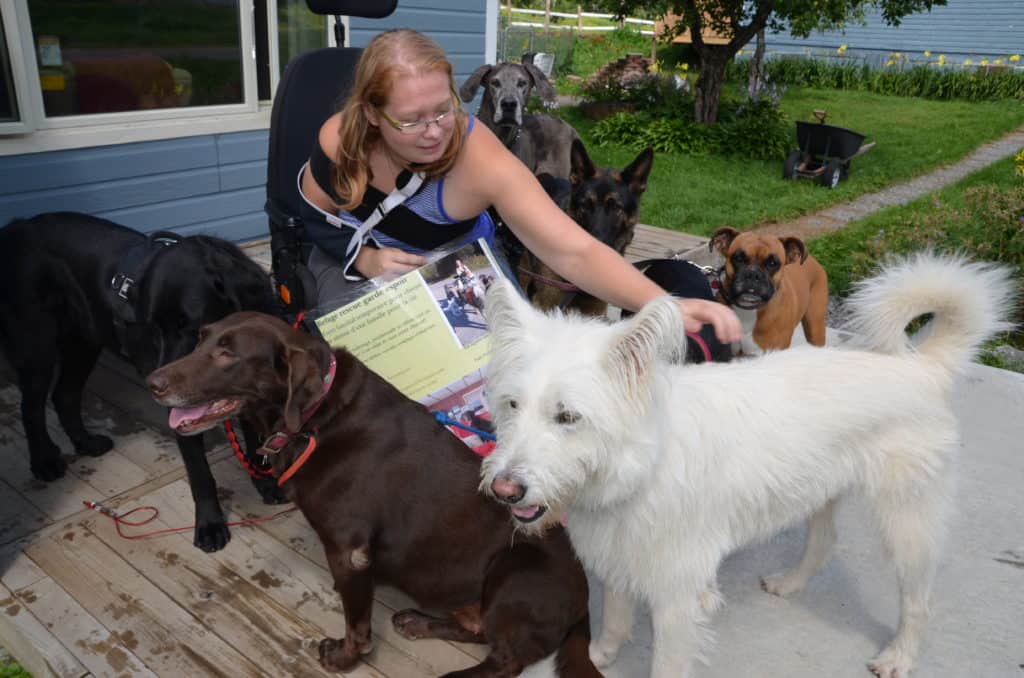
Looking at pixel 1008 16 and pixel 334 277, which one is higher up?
pixel 1008 16

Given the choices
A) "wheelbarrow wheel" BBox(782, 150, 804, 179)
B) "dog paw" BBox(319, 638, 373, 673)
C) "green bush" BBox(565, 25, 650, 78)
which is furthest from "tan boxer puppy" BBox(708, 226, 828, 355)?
"green bush" BBox(565, 25, 650, 78)

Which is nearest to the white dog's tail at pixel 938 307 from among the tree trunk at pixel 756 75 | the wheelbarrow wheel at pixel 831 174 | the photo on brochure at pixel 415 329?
the photo on brochure at pixel 415 329

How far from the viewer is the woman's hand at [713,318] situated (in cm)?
201

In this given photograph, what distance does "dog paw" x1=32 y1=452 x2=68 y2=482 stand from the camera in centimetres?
320

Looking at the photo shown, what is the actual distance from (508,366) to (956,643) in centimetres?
196

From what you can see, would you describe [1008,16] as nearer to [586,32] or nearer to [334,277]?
[586,32]

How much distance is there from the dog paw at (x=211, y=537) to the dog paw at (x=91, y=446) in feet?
3.04

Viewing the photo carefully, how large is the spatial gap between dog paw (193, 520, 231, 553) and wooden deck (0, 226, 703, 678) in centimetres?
3

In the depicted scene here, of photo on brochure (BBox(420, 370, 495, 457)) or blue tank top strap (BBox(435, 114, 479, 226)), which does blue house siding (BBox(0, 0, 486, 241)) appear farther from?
photo on brochure (BBox(420, 370, 495, 457))

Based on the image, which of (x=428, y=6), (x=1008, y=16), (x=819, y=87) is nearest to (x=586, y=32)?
(x=819, y=87)

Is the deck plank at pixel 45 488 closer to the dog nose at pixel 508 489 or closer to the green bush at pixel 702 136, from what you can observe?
the dog nose at pixel 508 489

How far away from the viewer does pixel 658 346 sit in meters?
1.66

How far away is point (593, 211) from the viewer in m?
4.47

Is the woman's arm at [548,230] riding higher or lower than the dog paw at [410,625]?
higher
